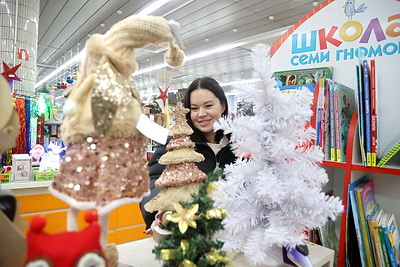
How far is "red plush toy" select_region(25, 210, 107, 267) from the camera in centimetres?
36

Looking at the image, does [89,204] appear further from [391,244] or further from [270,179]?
[391,244]

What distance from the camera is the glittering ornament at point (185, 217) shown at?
533 mm

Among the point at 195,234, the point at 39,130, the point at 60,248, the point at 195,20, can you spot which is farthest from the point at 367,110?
the point at 195,20

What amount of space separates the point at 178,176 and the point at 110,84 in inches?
18.0

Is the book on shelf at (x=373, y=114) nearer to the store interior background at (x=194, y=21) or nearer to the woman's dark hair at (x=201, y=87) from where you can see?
the woman's dark hair at (x=201, y=87)

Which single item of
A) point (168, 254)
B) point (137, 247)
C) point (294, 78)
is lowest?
point (137, 247)

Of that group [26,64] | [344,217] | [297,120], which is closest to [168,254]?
[297,120]

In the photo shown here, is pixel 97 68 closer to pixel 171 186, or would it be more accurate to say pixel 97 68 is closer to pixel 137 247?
pixel 171 186

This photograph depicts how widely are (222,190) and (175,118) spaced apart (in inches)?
12.5

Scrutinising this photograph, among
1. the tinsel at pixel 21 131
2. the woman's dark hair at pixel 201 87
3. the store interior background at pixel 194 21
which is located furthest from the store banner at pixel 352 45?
the tinsel at pixel 21 131

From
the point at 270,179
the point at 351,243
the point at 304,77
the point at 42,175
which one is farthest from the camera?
the point at 42,175

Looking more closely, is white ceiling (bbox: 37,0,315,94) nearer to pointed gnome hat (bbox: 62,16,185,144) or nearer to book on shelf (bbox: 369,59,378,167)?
book on shelf (bbox: 369,59,378,167)

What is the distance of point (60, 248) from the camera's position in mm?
365

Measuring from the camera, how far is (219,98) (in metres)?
1.50
